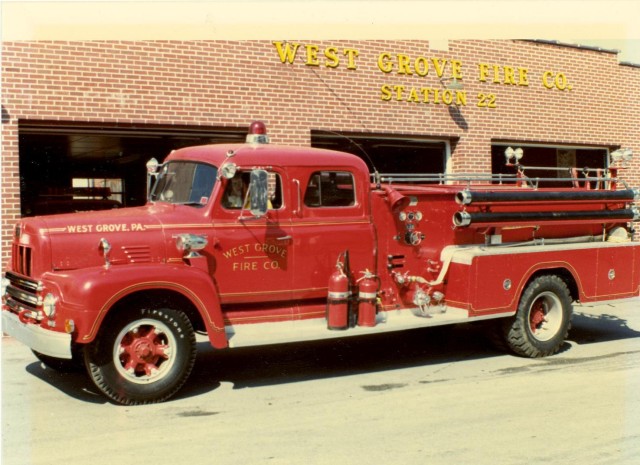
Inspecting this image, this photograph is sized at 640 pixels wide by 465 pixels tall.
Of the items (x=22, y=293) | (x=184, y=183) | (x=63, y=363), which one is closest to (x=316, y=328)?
(x=184, y=183)

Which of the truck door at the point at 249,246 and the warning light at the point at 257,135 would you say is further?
the warning light at the point at 257,135

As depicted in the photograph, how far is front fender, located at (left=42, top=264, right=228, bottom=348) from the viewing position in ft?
20.0

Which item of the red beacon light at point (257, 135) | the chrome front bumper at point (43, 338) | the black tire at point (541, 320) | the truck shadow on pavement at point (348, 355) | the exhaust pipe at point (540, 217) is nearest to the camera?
the chrome front bumper at point (43, 338)

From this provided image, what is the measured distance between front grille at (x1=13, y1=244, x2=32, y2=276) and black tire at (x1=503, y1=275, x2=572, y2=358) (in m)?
4.99

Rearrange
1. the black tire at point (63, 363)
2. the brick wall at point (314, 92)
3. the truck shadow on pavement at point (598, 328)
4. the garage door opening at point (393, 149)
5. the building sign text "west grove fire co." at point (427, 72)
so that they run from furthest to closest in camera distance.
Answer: the garage door opening at point (393, 149), the building sign text "west grove fire co." at point (427, 72), the brick wall at point (314, 92), the truck shadow on pavement at point (598, 328), the black tire at point (63, 363)

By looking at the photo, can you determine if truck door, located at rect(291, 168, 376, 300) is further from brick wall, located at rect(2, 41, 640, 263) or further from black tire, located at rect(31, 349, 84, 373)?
brick wall, located at rect(2, 41, 640, 263)

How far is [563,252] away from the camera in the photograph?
860cm

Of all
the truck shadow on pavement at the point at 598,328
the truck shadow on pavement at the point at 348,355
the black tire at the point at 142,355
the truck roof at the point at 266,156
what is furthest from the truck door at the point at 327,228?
the truck shadow on pavement at the point at 598,328

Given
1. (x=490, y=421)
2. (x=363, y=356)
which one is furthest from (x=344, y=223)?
(x=490, y=421)

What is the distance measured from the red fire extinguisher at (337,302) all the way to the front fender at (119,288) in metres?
1.10

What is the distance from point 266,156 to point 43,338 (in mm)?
2615

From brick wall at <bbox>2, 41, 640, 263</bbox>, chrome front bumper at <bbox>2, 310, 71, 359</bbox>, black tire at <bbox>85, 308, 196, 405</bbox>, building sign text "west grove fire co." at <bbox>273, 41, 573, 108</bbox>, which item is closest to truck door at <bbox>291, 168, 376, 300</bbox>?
black tire at <bbox>85, 308, 196, 405</bbox>

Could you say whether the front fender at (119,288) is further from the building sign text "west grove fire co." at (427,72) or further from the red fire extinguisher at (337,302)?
the building sign text "west grove fire co." at (427,72)

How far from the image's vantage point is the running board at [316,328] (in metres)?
6.84
